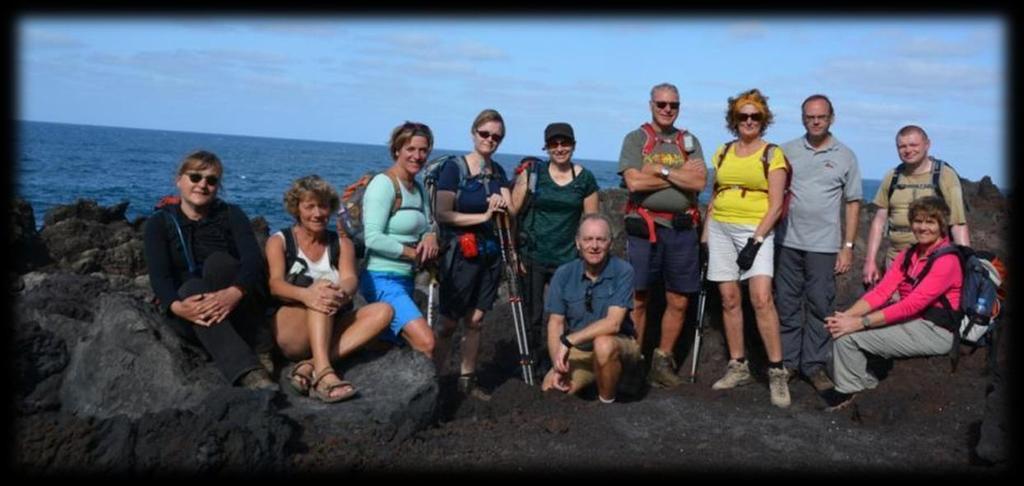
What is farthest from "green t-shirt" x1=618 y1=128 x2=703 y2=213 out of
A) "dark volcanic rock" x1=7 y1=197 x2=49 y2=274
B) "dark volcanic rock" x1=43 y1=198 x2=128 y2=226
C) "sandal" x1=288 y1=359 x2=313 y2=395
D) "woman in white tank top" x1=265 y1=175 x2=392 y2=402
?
"dark volcanic rock" x1=43 y1=198 x2=128 y2=226

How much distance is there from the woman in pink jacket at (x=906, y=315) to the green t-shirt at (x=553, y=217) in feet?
7.30

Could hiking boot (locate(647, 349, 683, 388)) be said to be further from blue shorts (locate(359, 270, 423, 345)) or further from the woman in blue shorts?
blue shorts (locate(359, 270, 423, 345))

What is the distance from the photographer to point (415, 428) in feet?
22.4

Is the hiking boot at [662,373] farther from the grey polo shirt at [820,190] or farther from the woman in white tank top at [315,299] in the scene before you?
the woman in white tank top at [315,299]

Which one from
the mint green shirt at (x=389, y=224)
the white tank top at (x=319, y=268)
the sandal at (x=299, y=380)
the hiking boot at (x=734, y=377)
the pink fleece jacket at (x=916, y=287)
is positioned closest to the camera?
the sandal at (x=299, y=380)

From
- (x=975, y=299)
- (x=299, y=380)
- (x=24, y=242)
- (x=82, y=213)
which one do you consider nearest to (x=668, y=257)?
(x=975, y=299)

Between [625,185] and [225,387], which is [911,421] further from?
[225,387]

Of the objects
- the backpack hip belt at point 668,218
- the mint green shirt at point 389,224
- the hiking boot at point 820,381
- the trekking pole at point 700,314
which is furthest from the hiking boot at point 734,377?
the mint green shirt at point 389,224

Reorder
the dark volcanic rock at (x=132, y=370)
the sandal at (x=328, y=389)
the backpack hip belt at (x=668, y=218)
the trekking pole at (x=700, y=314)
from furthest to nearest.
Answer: the trekking pole at (x=700, y=314) < the backpack hip belt at (x=668, y=218) < the sandal at (x=328, y=389) < the dark volcanic rock at (x=132, y=370)

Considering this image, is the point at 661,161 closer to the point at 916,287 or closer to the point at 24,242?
the point at 916,287

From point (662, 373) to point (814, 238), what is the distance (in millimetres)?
1839

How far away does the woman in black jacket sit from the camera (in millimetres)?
6555

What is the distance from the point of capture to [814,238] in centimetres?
818

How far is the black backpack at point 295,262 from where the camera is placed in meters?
6.91
